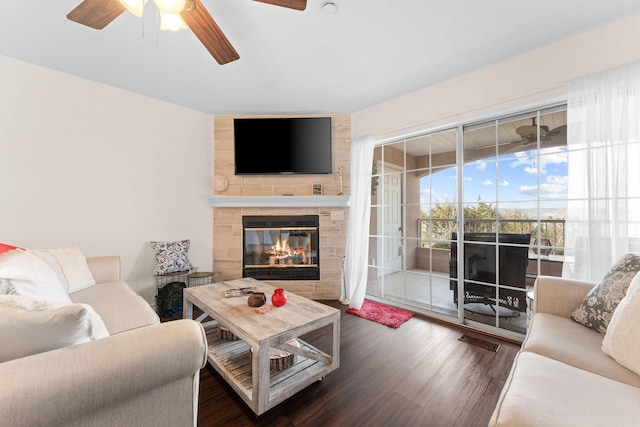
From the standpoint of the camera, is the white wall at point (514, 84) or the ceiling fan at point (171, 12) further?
the white wall at point (514, 84)

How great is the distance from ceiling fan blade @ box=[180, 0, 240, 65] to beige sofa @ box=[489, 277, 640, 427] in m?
2.13

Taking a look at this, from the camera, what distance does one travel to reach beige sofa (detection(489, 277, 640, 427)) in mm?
801

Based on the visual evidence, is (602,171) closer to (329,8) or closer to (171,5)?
(329,8)

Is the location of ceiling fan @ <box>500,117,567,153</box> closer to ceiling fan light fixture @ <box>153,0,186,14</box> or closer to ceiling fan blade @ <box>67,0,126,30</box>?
ceiling fan light fixture @ <box>153,0,186,14</box>

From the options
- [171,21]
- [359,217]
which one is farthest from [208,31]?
[359,217]

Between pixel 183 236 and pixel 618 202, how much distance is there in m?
4.06

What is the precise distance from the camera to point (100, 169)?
2715 mm

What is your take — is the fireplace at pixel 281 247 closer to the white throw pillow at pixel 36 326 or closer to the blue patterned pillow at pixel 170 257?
the blue patterned pillow at pixel 170 257

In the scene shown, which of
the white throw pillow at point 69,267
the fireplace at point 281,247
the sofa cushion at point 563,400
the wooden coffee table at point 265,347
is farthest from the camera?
the fireplace at point 281,247

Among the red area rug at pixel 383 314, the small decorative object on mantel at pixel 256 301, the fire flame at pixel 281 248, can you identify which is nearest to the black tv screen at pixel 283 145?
the fire flame at pixel 281 248

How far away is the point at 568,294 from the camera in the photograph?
1589 millimetres

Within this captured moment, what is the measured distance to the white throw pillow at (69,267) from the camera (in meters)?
1.95

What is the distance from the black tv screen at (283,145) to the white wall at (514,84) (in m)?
0.75

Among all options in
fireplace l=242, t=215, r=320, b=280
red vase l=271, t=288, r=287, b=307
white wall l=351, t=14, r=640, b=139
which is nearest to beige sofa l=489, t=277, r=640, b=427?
red vase l=271, t=288, r=287, b=307
